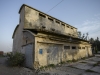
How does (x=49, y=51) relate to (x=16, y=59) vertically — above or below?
above

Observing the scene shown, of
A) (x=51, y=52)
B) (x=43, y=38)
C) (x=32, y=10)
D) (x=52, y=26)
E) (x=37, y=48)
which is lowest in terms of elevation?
(x=51, y=52)

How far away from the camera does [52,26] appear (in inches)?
655

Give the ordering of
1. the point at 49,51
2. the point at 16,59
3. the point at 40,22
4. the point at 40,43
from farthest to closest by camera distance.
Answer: the point at 40,22 < the point at 49,51 < the point at 40,43 < the point at 16,59

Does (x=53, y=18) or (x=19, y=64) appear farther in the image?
(x=53, y=18)

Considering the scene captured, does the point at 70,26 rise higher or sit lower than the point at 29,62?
higher

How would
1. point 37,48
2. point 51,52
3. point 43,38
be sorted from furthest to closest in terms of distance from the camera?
point 51,52
point 43,38
point 37,48

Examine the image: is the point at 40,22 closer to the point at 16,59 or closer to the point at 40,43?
the point at 40,43

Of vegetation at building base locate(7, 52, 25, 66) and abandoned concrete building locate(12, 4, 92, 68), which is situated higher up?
abandoned concrete building locate(12, 4, 92, 68)

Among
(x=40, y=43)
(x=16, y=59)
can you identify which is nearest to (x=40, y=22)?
(x=40, y=43)

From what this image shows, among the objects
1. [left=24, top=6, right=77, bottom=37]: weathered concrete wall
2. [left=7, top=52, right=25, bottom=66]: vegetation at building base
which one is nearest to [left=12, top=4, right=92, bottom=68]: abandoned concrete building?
[left=24, top=6, right=77, bottom=37]: weathered concrete wall

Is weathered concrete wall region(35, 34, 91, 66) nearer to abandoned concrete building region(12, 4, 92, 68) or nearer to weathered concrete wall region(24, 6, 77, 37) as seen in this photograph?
abandoned concrete building region(12, 4, 92, 68)

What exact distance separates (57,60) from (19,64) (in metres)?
4.28

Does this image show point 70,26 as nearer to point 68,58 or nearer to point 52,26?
point 52,26

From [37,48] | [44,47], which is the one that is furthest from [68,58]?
[37,48]
